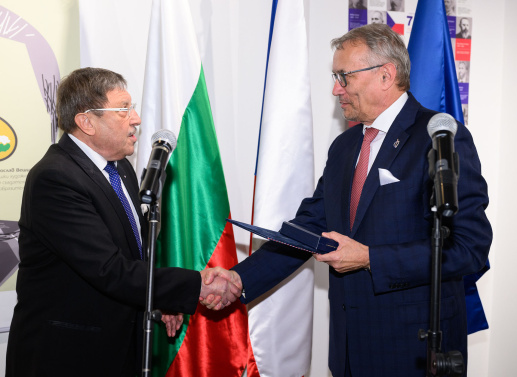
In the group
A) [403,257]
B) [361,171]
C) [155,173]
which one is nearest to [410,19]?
[361,171]

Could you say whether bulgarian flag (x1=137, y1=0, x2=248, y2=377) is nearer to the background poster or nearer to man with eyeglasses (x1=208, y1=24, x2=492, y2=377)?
man with eyeglasses (x1=208, y1=24, x2=492, y2=377)

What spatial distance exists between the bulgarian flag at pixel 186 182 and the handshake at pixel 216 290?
0.13 m

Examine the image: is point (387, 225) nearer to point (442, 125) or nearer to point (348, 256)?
point (348, 256)

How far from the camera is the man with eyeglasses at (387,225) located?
2035 millimetres

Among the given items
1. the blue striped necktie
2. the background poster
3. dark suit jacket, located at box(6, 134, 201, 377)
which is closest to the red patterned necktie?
dark suit jacket, located at box(6, 134, 201, 377)

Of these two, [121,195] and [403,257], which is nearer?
[403,257]

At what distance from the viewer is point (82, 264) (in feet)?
6.93

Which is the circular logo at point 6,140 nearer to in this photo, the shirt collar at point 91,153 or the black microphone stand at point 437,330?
the shirt collar at point 91,153

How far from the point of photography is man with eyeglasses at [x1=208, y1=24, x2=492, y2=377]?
204cm

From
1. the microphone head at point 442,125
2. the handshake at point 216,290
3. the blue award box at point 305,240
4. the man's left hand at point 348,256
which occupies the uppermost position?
the microphone head at point 442,125

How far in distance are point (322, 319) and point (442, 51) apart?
1.98 meters

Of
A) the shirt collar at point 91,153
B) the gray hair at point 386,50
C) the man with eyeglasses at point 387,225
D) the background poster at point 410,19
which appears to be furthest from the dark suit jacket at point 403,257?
the background poster at point 410,19

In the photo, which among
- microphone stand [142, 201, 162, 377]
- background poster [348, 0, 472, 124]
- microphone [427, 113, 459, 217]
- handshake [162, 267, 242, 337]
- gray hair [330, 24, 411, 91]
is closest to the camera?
microphone [427, 113, 459, 217]

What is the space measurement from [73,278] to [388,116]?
1.59 m
